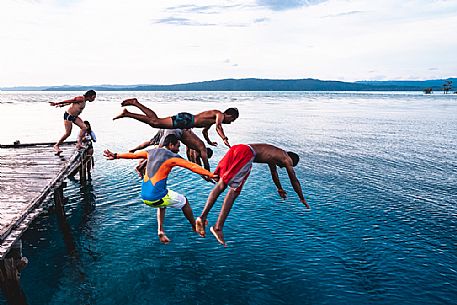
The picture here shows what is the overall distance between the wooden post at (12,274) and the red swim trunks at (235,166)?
6.04 m

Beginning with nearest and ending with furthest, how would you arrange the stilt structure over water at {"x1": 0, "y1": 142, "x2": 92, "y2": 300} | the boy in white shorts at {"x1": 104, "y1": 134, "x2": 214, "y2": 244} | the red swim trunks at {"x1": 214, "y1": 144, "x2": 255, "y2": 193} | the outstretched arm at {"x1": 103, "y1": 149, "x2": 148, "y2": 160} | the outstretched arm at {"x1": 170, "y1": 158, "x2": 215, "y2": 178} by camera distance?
the outstretched arm at {"x1": 170, "y1": 158, "x2": 215, "y2": 178}, the outstretched arm at {"x1": 103, "y1": 149, "x2": 148, "y2": 160}, the boy in white shorts at {"x1": 104, "y1": 134, "x2": 214, "y2": 244}, the red swim trunks at {"x1": 214, "y1": 144, "x2": 255, "y2": 193}, the stilt structure over water at {"x1": 0, "y1": 142, "x2": 92, "y2": 300}

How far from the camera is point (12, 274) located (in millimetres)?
9953

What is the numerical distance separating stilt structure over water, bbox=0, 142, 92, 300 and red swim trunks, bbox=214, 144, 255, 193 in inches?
223

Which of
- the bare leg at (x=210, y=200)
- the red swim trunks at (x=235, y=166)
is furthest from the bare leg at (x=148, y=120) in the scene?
the bare leg at (x=210, y=200)

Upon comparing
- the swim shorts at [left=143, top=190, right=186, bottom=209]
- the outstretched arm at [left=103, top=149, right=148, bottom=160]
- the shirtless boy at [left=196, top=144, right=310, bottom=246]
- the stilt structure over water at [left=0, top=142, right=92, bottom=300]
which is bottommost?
the stilt structure over water at [left=0, top=142, right=92, bottom=300]

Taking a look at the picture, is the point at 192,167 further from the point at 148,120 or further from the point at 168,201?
the point at 148,120

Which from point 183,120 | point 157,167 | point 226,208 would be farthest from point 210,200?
point 183,120

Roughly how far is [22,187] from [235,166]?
8.71 meters

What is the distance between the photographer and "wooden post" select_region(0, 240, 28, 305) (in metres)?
9.88

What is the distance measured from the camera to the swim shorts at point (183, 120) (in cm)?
962

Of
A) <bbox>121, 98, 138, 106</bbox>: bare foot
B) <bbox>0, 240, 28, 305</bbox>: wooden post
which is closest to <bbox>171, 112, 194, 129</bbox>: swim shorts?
<bbox>121, 98, 138, 106</bbox>: bare foot

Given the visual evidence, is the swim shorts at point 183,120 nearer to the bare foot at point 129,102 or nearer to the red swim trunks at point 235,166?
the bare foot at point 129,102

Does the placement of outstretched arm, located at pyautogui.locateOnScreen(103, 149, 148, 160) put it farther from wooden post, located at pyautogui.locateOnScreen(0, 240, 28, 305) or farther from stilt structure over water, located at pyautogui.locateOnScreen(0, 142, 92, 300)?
wooden post, located at pyautogui.locateOnScreen(0, 240, 28, 305)

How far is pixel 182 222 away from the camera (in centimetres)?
1638
